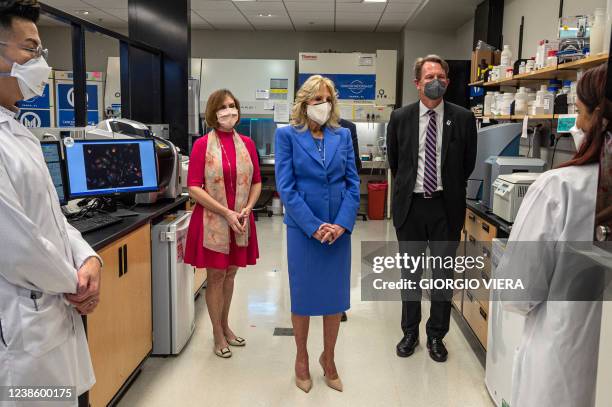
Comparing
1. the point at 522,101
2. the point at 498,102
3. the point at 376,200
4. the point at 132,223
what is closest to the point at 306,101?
the point at 132,223

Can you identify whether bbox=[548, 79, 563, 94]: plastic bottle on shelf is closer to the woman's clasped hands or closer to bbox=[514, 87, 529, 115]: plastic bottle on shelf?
bbox=[514, 87, 529, 115]: plastic bottle on shelf

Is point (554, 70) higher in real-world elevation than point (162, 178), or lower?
higher

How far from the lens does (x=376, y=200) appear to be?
24.9ft

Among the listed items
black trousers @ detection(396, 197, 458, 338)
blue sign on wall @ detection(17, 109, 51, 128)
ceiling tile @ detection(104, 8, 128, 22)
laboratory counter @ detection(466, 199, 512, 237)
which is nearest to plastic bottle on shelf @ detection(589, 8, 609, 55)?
laboratory counter @ detection(466, 199, 512, 237)

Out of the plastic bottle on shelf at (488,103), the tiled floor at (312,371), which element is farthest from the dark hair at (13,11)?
the plastic bottle on shelf at (488,103)

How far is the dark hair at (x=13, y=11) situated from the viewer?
1.29m

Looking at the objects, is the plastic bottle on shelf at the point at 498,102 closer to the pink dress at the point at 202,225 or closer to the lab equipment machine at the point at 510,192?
the lab equipment machine at the point at 510,192

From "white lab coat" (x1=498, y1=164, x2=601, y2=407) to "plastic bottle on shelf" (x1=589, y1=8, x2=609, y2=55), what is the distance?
1655mm

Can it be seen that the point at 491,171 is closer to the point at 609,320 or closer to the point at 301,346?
the point at 301,346

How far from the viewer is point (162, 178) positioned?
10.5ft

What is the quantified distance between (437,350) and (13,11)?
263cm

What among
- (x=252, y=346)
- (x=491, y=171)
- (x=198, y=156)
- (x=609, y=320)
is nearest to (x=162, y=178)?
(x=198, y=156)

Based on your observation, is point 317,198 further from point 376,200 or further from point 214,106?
point 376,200

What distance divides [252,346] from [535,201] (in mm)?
2172
